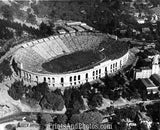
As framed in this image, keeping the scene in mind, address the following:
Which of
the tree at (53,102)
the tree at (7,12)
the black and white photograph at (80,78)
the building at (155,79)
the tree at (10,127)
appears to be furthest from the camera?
the tree at (7,12)

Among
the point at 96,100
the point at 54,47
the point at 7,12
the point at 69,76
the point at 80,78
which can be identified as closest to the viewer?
the point at 96,100

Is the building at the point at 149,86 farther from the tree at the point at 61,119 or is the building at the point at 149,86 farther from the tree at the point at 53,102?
the tree at the point at 61,119

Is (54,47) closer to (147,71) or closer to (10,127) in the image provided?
(147,71)

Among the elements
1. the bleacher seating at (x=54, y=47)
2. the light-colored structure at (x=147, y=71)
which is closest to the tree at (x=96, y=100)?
the light-colored structure at (x=147, y=71)

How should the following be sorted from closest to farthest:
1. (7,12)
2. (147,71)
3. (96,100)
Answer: (96,100) → (147,71) → (7,12)

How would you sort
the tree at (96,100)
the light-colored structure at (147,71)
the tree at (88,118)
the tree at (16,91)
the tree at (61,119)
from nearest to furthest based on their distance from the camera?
the tree at (88,118) → the tree at (61,119) → the tree at (96,100) → the tree at (16,91) → the light-colored structure at (147,71)

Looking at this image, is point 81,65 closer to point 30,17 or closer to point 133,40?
point 133,40

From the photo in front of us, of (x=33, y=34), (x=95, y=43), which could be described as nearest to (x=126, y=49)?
(x=95, y=43)

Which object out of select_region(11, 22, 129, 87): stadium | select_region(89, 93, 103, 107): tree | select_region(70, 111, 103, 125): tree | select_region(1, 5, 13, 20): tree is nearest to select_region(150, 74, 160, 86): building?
select_region(11, 22, 129, 87): stadium

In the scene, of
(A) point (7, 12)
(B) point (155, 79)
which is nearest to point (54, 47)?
(B) point (155, 79)
